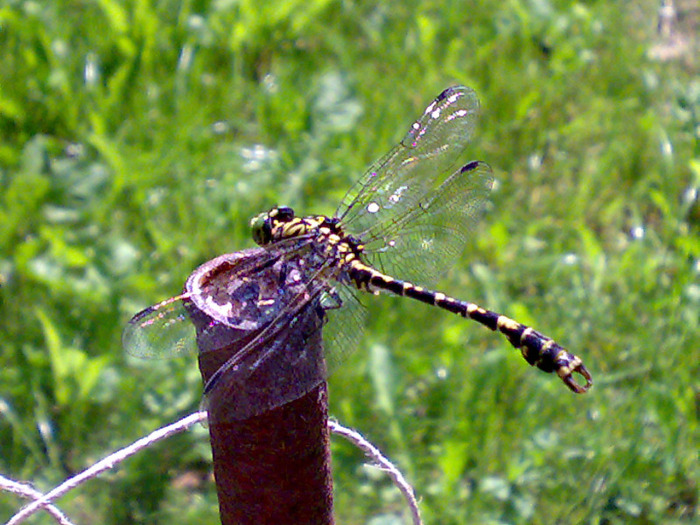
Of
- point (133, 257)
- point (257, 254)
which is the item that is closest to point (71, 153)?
point (133, 257)

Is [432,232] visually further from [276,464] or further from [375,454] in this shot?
[276,464]

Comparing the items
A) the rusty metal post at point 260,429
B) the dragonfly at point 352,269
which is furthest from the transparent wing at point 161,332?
the rusty metal post at point 260,429

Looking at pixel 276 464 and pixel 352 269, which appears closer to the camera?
pixel 276 464

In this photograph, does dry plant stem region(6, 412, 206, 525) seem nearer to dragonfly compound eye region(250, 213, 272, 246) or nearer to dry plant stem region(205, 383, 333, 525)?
dry plant stem region(205, 383, 333, 525)

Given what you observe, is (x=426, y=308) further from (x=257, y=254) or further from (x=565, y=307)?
(x=257, y=254)

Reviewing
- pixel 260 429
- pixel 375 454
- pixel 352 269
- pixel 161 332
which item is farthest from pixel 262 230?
pixel 260 429

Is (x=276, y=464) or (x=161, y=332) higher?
(x=161, y=332)

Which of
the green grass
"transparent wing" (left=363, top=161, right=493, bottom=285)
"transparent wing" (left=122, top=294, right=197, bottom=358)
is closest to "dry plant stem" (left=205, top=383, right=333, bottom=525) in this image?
"transparent wing" (left=122, top=294, right=197, bottom=358)
